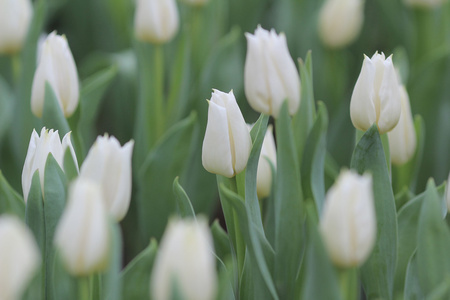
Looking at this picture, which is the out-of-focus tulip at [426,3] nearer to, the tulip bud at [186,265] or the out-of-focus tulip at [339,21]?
the out-of-focus tulip at [339,21]

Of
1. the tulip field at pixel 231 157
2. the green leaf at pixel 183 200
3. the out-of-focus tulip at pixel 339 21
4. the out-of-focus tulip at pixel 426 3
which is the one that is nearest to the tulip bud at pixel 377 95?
the tulip field at pixel 231 157

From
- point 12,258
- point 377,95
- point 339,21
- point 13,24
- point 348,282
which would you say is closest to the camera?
point 12,258

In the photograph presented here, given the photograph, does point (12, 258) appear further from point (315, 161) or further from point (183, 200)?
point (315, 161)

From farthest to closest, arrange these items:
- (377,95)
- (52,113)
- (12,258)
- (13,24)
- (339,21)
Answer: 1. (339,21)
2. (13,24)
3. (52,113)
4. (377,95)
5. (12,258)

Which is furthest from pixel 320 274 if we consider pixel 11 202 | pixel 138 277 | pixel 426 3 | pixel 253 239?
pixel 426 3

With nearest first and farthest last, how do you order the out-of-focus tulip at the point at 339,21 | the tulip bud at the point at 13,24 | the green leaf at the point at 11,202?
the green leaf at the point at 11,202 < the tulip bud at the point at 13,24 < the out-of-focus tulip at the point at 339,21

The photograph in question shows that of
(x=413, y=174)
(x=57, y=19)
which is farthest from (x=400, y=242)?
(x=57, y=19)

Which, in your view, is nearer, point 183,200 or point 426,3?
point 183,200
